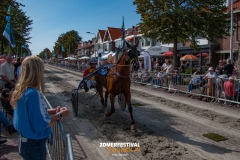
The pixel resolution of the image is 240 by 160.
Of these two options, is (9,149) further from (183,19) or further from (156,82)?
(183,19)

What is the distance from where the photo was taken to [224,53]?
26406 mm

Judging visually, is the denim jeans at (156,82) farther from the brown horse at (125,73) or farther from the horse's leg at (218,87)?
the brown horse at (125,73)

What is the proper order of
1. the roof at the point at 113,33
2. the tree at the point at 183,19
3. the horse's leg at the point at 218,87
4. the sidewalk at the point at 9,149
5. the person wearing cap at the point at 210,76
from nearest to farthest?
the sidewalk at the point at 9,149, the horse's leg at the point at 218,87, the person wearing cap at the point at 210,76, the tree at the point at 183,19, the roof at the point at 113,33

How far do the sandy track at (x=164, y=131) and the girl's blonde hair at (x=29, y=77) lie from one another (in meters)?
2.61

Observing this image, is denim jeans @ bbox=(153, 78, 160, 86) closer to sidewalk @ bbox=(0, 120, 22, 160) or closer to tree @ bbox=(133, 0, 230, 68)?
tree @ bbox=(133, 0, 230, 68)

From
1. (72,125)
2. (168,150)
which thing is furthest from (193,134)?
(72,125)

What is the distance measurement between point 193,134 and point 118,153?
7.30 feet

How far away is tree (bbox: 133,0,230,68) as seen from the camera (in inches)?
688

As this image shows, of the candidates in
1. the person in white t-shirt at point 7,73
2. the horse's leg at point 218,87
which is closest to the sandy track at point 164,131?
the horse's leg at point 218,87

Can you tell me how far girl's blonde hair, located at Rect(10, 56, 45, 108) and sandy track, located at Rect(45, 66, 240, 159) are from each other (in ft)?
8.55

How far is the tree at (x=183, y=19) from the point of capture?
1747cm

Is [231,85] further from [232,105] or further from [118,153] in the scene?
[118,153]

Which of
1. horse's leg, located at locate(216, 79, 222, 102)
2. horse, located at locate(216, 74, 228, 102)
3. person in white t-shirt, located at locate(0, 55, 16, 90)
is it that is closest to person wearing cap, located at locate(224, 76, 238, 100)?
horse, located at locate(216, 74, 228, 102)

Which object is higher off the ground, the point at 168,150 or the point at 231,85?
the point at 231,85
